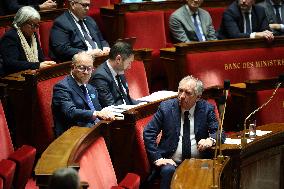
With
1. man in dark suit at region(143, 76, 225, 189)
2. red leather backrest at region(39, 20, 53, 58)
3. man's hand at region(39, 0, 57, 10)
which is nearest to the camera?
man in dark suit at region(143, 76, 225, 189)

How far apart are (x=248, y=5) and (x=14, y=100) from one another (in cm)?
102

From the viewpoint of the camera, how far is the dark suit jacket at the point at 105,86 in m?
1.83

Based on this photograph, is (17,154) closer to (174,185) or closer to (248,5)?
(174,185)

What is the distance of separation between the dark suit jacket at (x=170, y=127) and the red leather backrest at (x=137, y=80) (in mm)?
328

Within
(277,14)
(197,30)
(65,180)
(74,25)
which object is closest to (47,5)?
(74,25)

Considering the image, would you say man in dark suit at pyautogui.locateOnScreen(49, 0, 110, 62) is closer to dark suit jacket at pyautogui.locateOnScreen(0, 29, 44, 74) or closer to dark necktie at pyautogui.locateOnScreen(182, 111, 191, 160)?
dark suit jacket at pyautogui.locateOnScreen(0, 29, 44, 74)

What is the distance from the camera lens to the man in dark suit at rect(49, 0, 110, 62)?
2.06 meters

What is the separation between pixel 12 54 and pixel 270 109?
A: 31.8 inches

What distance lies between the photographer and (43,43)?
2.20 metres

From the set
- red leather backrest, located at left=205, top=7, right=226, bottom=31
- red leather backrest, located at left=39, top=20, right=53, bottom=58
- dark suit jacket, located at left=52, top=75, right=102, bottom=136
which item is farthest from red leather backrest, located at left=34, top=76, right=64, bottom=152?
red leather backrest, located at left=205, top=7, right=226, bottom=31

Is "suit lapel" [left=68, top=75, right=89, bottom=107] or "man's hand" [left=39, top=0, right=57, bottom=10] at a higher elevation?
"man's hand" [left=39, top=0, right=57, bottom=10]

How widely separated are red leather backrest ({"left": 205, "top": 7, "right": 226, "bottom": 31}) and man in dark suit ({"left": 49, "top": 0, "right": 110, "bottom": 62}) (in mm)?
598

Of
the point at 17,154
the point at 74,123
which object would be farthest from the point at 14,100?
the point at 17,154

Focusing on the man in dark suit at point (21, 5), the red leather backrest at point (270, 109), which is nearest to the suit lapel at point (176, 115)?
the red leather backrest at point (270, 109)
